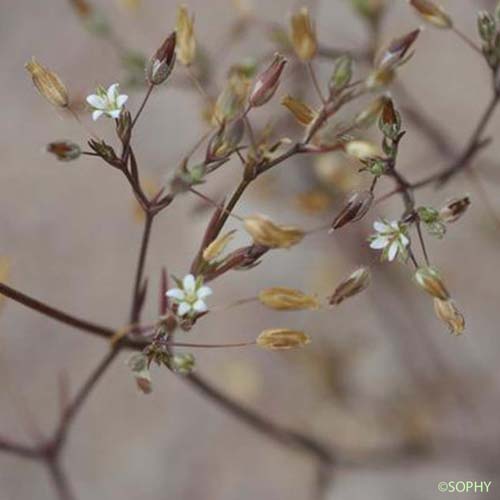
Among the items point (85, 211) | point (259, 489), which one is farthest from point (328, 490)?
point (85, 211)

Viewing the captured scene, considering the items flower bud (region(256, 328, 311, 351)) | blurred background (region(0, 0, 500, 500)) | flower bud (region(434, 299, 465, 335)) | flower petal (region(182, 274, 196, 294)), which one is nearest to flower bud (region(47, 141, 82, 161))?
flower petal (region(182, 274, 196, 294))

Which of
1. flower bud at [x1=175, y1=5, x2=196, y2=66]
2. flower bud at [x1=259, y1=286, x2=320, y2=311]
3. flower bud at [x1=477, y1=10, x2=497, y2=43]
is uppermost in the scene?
flower bud at [x1=477, y1=10, x2=497, y2=43]

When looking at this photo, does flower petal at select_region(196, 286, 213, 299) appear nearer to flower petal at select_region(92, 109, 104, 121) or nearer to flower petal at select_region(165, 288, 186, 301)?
flower petal at select_region(165, 288, 186, 301)

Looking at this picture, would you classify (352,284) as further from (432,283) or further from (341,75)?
(341,75)

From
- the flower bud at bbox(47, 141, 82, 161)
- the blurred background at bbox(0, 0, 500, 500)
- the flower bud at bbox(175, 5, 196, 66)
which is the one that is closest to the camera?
the flower bud at bbox(47, 141, 82, 161)

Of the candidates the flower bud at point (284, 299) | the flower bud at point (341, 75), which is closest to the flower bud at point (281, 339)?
the flower bud at point (284, 299)

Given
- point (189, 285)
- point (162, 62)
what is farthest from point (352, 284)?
point (162, 62)
